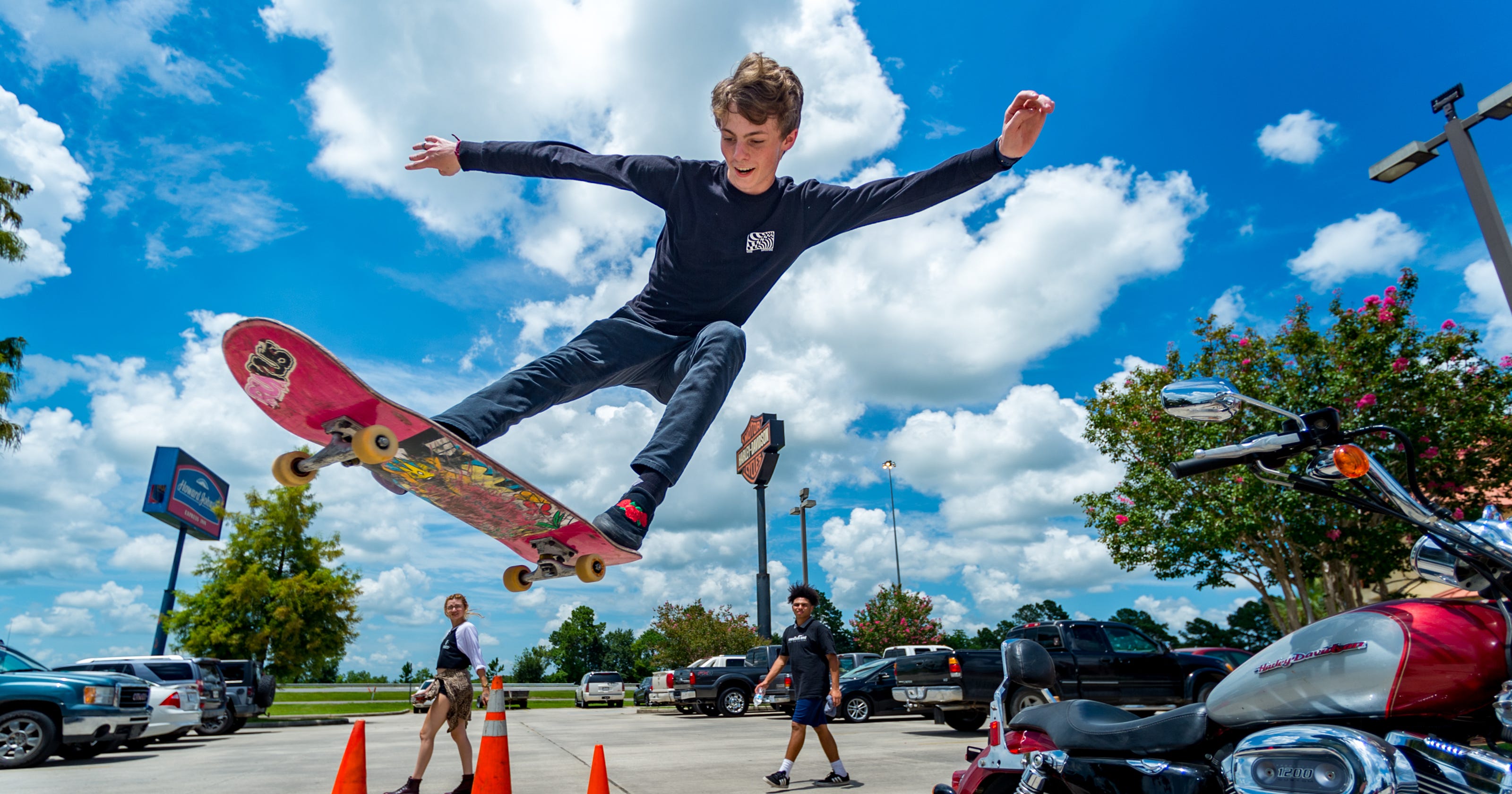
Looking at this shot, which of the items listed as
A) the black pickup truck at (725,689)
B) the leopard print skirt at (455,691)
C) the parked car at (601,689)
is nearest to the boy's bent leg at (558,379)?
the leopard print skirt at (455,691)

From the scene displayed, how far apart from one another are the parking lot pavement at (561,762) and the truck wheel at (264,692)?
2.42 meters

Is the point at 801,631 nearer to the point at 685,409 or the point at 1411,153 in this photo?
the point at 685,409

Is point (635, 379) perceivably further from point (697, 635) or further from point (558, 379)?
point (697, 635)

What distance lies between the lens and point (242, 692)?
17.3 meters

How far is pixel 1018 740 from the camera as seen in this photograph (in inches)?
139

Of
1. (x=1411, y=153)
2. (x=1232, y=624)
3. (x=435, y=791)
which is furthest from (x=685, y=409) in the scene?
(x=1232, y=624)

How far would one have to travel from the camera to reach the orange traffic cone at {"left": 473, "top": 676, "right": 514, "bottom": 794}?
4590 millimetres

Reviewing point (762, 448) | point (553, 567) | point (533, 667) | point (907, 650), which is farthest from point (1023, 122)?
point (533, 667)

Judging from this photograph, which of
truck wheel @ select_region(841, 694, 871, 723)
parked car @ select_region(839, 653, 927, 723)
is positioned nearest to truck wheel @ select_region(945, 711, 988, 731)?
parked car @ select_region(839, 653, 927, 723)

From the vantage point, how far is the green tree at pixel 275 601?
23266 mm

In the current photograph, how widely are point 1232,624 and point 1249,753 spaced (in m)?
44.9

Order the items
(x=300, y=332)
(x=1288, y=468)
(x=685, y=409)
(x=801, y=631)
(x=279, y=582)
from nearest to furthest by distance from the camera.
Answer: (x=300, y=332), (x=685, y=409), (x=801, y=631), (x=1288, y=468), (x=279, y=582)

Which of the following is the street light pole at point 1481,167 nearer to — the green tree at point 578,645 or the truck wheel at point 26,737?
the truck wheel at point 26,737

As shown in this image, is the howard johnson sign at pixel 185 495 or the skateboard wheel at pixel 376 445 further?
the howard johnson sign at pixel 185 495
